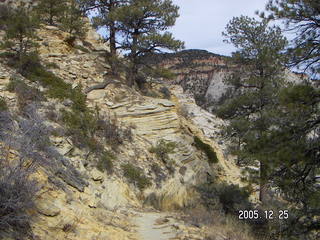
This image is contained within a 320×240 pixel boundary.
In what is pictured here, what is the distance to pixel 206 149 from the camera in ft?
61.7

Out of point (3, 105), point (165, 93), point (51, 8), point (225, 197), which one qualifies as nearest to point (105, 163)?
point (3, 105)

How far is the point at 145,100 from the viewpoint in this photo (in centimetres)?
1670

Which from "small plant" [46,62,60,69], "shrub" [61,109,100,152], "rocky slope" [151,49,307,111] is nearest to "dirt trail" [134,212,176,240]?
"shrub" [61,109,100,152]

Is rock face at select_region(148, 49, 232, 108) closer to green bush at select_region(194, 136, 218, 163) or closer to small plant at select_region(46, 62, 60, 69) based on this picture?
green bush at select_region(194, 136, 218, 163)

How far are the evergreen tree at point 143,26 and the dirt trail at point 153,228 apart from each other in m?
10.1

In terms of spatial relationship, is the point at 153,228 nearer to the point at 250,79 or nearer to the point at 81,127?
the point at 81,127

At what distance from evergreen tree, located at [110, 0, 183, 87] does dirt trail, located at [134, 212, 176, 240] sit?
10081mm

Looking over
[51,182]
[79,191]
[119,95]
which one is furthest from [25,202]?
[119,95]

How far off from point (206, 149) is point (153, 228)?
1117 centimetres

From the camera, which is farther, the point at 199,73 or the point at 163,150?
the point at 199,73

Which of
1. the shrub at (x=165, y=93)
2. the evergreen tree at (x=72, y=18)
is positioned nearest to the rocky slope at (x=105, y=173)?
the evergreen tree at (x=72, y=18)

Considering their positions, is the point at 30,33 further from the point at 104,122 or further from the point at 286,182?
the point at 286,182

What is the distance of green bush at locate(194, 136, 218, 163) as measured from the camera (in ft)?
60.4

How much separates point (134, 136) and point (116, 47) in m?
6.56
